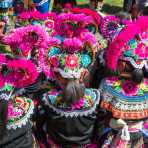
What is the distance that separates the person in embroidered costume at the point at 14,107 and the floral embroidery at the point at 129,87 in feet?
2.04

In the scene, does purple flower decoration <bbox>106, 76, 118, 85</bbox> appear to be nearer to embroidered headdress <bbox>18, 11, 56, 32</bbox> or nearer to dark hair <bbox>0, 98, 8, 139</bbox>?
dark hair <bbox>0, 98, 8, 139</bbox>

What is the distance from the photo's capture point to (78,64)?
326 cm

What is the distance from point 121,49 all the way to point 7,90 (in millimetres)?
859

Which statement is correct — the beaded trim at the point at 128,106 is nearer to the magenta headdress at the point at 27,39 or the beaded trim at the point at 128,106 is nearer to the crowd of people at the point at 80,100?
the crowd of people at the point at 80,100

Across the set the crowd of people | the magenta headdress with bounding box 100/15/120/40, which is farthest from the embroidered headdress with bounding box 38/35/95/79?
the magenta headdress with bounding box 100/15/120/40

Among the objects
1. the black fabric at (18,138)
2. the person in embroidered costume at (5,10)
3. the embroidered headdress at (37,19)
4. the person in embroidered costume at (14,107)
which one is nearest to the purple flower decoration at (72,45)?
the person in embroidered costume at (14,107)

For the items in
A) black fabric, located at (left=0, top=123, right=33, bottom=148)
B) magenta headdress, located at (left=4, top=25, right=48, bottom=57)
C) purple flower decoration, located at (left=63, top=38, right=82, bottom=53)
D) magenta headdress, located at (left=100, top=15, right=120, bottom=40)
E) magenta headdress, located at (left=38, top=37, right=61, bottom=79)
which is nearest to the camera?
black fabric, located at (left=0, top=123, right=33, bottom=148)

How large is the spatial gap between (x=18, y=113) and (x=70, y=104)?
0.38 m

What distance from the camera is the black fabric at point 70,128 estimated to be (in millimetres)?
3223

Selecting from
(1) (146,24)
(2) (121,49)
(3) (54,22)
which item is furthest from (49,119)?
(3) (54,22)

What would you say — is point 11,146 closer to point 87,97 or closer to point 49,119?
point 49,119

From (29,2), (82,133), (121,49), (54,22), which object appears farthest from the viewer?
(29,2)

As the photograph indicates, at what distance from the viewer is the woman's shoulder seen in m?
3.02

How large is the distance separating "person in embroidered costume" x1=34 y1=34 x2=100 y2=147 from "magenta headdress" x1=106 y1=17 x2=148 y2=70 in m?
0.29
